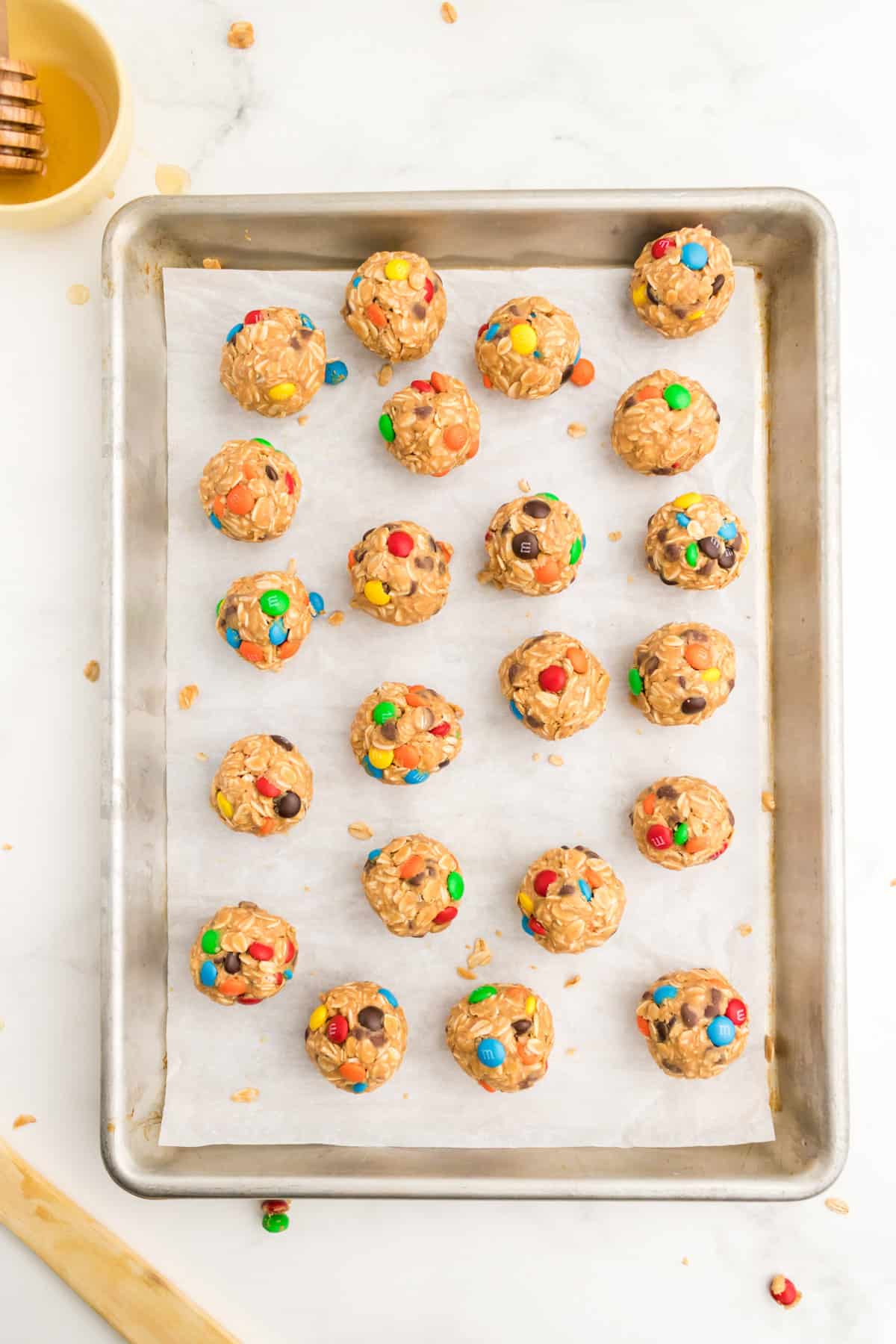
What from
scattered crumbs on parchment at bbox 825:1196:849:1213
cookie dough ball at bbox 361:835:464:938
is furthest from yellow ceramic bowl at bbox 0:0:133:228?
scattered crumbs on parchment at bbox 825:1196:849:1213

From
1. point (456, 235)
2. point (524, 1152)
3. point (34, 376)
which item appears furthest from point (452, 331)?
point (524, 1152)

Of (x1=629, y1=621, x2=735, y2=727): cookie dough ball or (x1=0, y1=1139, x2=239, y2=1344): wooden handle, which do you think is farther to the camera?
(x1=0, y1=1139, x2=239, y2=1344): wooden handle

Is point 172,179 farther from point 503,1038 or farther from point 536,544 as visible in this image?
point 503,1038

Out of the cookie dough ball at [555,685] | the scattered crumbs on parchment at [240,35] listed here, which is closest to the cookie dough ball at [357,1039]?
the cookie dough ball at [555,685]

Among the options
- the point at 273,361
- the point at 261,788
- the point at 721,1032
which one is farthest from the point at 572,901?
the point at 273,361

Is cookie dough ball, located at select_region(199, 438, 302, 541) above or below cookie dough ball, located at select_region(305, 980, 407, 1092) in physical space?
above

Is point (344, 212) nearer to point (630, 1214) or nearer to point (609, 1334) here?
point (630, 1214)

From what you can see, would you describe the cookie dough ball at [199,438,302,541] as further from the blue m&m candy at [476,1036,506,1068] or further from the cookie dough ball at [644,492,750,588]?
the blue m&m candy at [476,1036,506,1068]

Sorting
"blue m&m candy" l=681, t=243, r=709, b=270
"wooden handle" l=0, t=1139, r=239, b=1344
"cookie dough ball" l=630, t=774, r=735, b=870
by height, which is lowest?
"wooden handle" l=0, t=1139, r=239, b=1344
